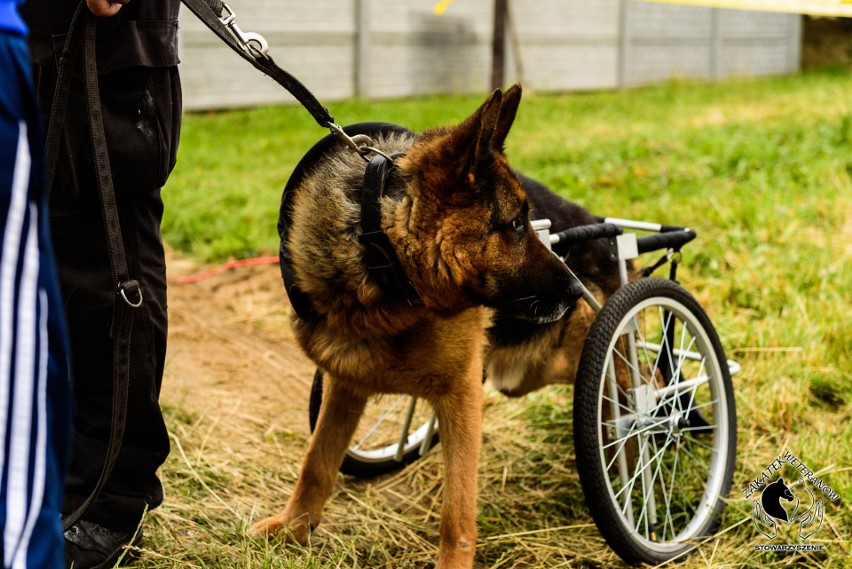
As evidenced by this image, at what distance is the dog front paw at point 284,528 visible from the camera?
298cm

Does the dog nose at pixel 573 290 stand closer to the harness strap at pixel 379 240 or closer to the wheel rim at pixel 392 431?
the harness strap at pixel 379 240

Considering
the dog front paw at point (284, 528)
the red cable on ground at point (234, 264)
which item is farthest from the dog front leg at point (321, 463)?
the red cable on ground at point (234, 264)

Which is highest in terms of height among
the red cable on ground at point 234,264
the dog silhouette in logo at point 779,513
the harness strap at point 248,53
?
the harness strap at point 248,53

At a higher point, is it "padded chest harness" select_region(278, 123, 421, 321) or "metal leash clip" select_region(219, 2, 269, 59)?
"metal leash clip" select_region(219, 2, 269, 59)

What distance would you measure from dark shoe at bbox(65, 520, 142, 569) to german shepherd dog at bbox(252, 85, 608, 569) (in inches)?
22.1

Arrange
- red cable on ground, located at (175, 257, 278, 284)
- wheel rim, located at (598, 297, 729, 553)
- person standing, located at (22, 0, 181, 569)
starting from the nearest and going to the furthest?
1. person standing, located at (22, 0, 181, 569)
2. wheel rim, located at (598, 297, 729, 553)
3. red cable on ground, located at (175, 257, 278, 284)

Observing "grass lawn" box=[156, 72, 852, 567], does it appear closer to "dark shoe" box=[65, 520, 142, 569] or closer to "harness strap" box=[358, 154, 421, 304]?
"dark shoe" box=[65, 520, 142, 569]

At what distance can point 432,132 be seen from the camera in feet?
8.87

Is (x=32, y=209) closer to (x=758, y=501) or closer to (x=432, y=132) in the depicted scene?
(x=432, y=132)

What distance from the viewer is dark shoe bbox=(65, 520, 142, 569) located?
8.24ft

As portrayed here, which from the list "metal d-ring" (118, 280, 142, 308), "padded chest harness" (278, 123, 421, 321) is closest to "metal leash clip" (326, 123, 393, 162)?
"padded chest harness" (278, 123, 421, 321)

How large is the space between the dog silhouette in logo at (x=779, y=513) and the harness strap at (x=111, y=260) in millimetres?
2083

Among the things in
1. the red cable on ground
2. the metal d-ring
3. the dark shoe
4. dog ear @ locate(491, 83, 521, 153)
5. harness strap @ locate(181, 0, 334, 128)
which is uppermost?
harness strap @ locate(181, 0, 334, 128)

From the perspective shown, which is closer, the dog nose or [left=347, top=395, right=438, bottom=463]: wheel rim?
the dog nose
